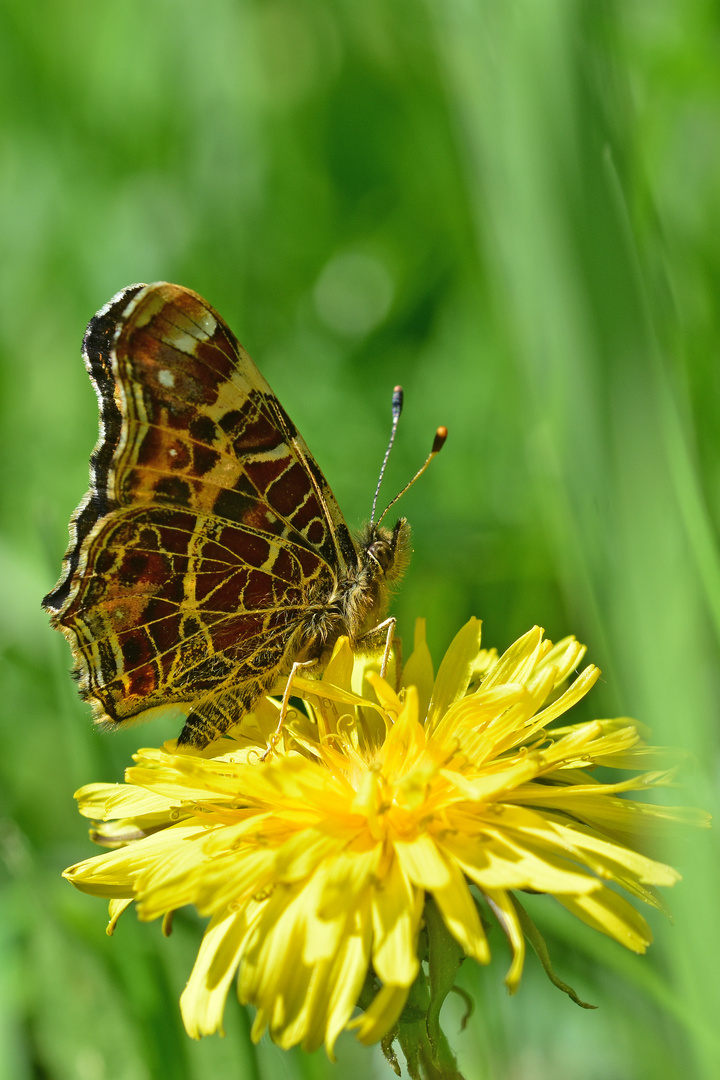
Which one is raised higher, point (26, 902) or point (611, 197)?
point (611, 197)

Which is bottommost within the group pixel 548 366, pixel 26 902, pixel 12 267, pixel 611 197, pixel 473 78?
pixel 26 902

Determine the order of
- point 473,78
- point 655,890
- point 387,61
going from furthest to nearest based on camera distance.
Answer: point 387,61 < point 655,890 < point 473,78

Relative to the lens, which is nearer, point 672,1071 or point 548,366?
point 548,366

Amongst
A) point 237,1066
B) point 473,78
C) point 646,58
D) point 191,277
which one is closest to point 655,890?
point 237,1066

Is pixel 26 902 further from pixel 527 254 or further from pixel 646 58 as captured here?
pixel 646 58

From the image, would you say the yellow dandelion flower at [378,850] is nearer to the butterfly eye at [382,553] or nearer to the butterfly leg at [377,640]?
the butterfly leg at [377,640]

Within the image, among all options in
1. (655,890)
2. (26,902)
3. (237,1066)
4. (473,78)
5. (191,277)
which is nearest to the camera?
(473,78)

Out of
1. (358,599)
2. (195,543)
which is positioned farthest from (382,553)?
(195,543)
